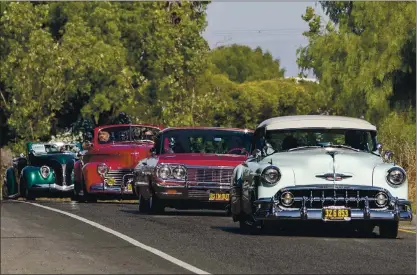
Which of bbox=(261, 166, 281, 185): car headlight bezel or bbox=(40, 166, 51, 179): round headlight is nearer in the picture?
bbox=(261, 166, 281, 185): car headlight bezel

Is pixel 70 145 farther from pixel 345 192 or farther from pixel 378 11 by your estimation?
pixel 345 192

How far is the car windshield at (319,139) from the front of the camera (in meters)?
18.3

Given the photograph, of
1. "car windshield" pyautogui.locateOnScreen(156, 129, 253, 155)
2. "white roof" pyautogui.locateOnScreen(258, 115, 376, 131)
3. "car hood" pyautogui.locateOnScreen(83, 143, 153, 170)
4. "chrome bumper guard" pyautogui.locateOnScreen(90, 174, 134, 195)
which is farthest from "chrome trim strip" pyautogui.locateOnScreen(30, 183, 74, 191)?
"white roof" pyautogui.locateOnScreen(258, 115, 376, 131)

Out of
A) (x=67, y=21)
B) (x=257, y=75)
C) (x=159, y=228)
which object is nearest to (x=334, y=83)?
(x=67, y=21)

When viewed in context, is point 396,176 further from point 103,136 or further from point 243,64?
point 243,64

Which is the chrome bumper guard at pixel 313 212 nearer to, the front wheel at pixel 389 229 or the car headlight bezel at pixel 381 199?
the car headlight bezel at pixel 381 199

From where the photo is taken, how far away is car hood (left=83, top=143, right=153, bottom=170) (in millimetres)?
26953

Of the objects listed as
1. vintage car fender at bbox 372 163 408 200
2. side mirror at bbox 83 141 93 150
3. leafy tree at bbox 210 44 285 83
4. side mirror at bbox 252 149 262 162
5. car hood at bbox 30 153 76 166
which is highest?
leafy tree at bbox 210 44 285 83

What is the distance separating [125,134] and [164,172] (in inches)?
277

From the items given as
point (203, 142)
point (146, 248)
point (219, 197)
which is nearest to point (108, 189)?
point (203, 142)

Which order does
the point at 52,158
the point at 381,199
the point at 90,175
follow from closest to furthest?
the point at 381,199, the point at 90,175, the point at 52,158

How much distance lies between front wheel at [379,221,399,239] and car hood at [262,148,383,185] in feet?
2.17

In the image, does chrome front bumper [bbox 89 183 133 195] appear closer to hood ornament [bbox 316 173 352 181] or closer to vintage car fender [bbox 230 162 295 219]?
vintage car fender [bbox 230 162 295 219]

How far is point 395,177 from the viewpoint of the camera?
56.2 ft
